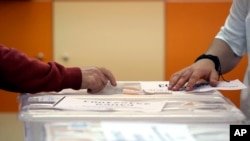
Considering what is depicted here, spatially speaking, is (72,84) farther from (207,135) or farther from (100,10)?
(100,10)

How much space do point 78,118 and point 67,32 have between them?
1.60 m

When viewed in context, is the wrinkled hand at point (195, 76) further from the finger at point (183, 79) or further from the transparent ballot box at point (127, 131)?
the transparent ballot box at point (127, 131)

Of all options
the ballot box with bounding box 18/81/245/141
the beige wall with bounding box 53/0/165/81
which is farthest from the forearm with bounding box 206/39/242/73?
the beige wall with bounding box 53/0/165/81

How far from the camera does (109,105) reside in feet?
2.37

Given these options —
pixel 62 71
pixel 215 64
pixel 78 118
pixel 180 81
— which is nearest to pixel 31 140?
pixel 78 118

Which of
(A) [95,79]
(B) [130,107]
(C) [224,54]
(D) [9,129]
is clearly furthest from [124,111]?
(D) [9,129]

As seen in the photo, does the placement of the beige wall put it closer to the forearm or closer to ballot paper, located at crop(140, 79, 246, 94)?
the forearm

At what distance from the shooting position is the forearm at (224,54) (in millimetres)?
1103

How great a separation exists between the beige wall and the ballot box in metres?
1.33

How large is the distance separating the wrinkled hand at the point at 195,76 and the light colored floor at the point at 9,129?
152cm

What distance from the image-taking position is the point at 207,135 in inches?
23.0

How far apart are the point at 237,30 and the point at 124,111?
58cm

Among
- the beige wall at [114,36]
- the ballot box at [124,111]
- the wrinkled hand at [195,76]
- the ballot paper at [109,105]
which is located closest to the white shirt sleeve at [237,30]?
the wrinkled hand at [195,76]

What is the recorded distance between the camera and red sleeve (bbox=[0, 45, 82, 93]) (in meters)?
0.80
